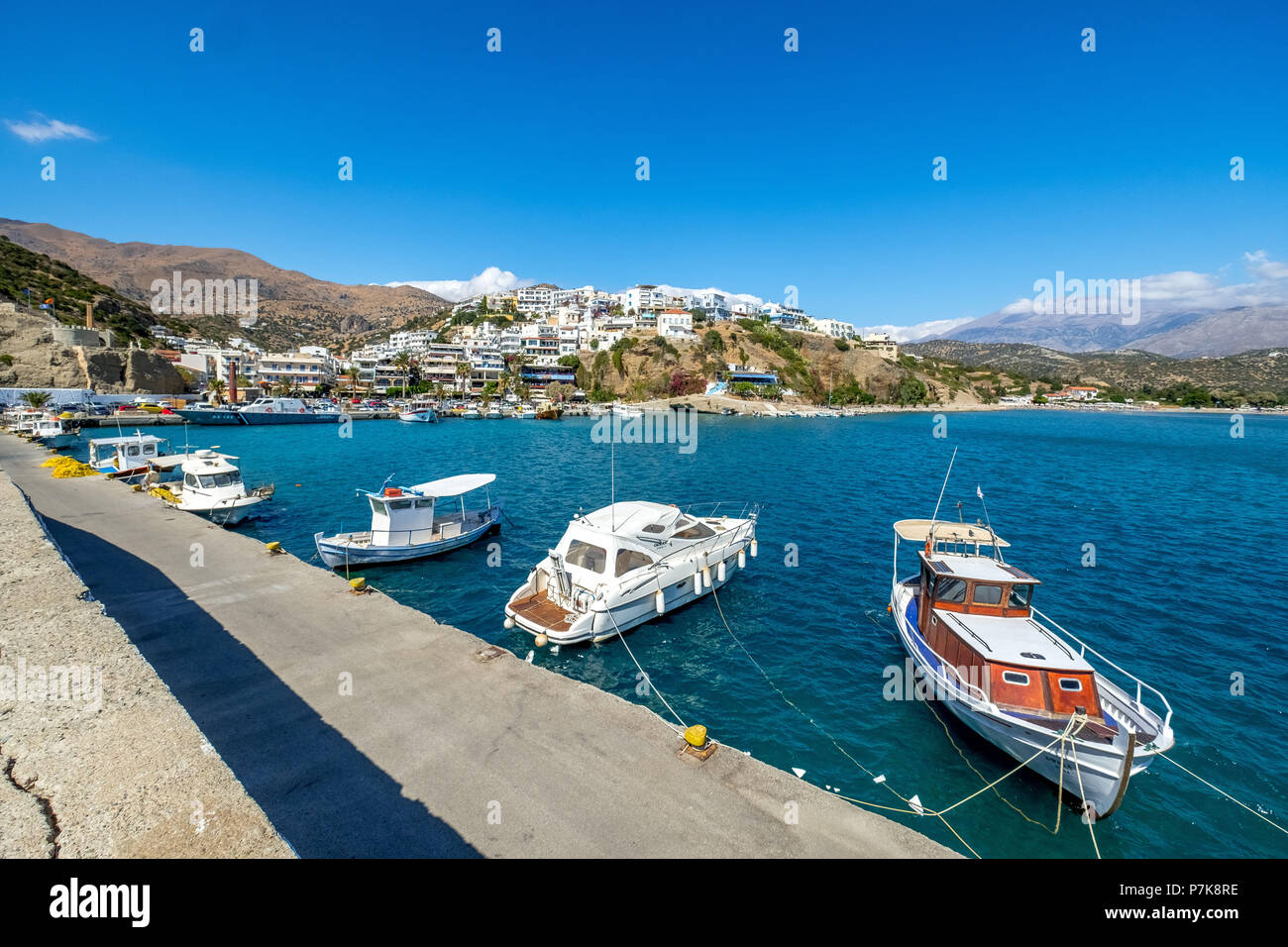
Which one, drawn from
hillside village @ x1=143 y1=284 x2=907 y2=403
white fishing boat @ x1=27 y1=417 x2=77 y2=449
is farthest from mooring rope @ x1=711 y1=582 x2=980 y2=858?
hillside village @ x1=143 y1=284 x2=907 y2=403

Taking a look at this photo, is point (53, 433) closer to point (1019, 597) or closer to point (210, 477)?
point (210, 477)

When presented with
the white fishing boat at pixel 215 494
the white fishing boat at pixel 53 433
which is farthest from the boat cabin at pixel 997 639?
the white fishing boat at pixel 53 433

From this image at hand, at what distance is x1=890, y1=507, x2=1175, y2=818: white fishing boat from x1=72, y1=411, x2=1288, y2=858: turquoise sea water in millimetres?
891

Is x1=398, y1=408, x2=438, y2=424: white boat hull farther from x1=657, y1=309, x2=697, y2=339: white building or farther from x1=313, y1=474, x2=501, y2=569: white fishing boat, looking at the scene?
x1=313, y1=474, x2=501, y2=569: white fishing boat

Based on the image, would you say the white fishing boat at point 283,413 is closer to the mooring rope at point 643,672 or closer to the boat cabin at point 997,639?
the mooring rope at point 643,672

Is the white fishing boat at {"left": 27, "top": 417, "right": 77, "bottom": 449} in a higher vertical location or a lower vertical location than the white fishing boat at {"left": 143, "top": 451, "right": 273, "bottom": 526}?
higher

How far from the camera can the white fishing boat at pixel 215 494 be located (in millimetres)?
27062

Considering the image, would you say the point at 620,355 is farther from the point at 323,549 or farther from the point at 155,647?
the point at 155,647

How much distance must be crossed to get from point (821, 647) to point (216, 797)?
15.3 meters

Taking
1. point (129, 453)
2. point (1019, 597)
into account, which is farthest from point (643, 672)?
point (129, 453)

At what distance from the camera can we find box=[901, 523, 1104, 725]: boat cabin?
10.9m

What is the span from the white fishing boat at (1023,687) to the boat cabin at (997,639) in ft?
0.07

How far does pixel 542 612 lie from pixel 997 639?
12.6m
